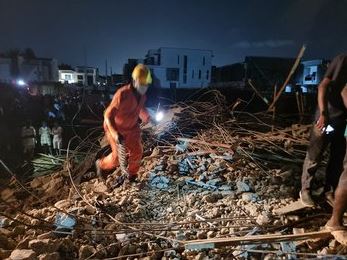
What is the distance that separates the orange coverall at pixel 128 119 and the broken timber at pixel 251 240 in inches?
81.2

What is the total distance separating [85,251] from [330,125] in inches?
106

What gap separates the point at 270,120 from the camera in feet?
23.8

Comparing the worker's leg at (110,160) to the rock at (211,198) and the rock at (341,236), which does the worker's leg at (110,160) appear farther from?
the rock at (341,236)

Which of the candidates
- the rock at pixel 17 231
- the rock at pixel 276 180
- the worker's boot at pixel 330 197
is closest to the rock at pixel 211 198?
the rock at pixel 276 180

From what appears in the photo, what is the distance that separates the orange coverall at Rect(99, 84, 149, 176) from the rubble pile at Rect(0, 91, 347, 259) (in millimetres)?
388

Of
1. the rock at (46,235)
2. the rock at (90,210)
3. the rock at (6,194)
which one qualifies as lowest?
the rock at (6,194)

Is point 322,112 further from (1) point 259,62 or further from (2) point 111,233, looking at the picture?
(1) point 259,62

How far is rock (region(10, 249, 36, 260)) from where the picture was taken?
2.54m

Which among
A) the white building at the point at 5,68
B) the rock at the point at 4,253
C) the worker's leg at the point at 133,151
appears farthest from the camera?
the white building at the point at 5,68

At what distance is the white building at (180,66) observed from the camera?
3709 centimetres

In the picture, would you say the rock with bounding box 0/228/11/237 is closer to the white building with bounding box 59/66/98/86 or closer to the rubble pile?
the rubble pile

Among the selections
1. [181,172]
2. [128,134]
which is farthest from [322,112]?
[128,134]

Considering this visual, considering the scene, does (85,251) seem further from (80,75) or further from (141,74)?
(80,75)

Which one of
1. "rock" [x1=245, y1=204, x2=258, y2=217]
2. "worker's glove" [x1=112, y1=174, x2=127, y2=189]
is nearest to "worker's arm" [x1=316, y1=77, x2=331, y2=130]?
"rock" [x1=245, y1=204, x2=258, y2=217]
